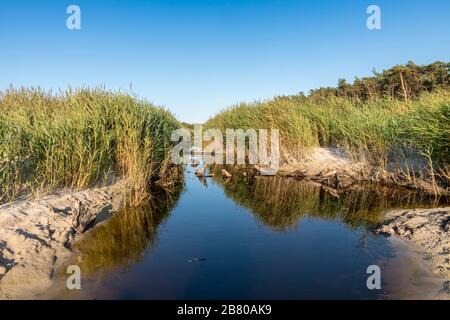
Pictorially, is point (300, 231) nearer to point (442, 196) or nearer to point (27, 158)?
point (442, 196)

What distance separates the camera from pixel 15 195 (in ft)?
21.1

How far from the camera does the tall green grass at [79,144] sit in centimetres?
671

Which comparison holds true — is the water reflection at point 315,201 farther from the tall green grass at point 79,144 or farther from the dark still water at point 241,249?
the tall green grass at point 79,144

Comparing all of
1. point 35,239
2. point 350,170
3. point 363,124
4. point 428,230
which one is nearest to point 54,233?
point 35,239

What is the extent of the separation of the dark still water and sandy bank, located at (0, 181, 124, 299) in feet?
1.24

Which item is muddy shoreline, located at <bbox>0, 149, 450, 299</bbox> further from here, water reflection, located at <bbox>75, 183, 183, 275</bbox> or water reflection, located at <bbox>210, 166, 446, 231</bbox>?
water reflection, located at <bbox>210, 166, 446, 231</bbox>

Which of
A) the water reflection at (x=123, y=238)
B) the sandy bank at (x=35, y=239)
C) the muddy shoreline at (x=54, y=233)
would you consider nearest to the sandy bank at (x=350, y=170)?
the muddy shoreline at (x=54, y=233)

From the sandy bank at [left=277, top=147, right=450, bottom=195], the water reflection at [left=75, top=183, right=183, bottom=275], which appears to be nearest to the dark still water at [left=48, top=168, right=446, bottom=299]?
the water reflection at [left=75, top=183, right=183, bottom=275]

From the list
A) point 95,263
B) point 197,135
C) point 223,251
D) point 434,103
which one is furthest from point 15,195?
point 197,135

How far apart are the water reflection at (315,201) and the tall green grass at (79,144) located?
3.07 meters

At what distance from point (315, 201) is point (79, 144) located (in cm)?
602

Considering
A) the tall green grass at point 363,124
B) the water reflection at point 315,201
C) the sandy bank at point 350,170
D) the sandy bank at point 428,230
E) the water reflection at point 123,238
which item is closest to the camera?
the sandy bank at point 428,230

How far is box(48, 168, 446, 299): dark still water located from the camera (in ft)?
13.6

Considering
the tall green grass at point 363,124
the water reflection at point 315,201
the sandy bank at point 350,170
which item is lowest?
the water reflection at point 315,201
